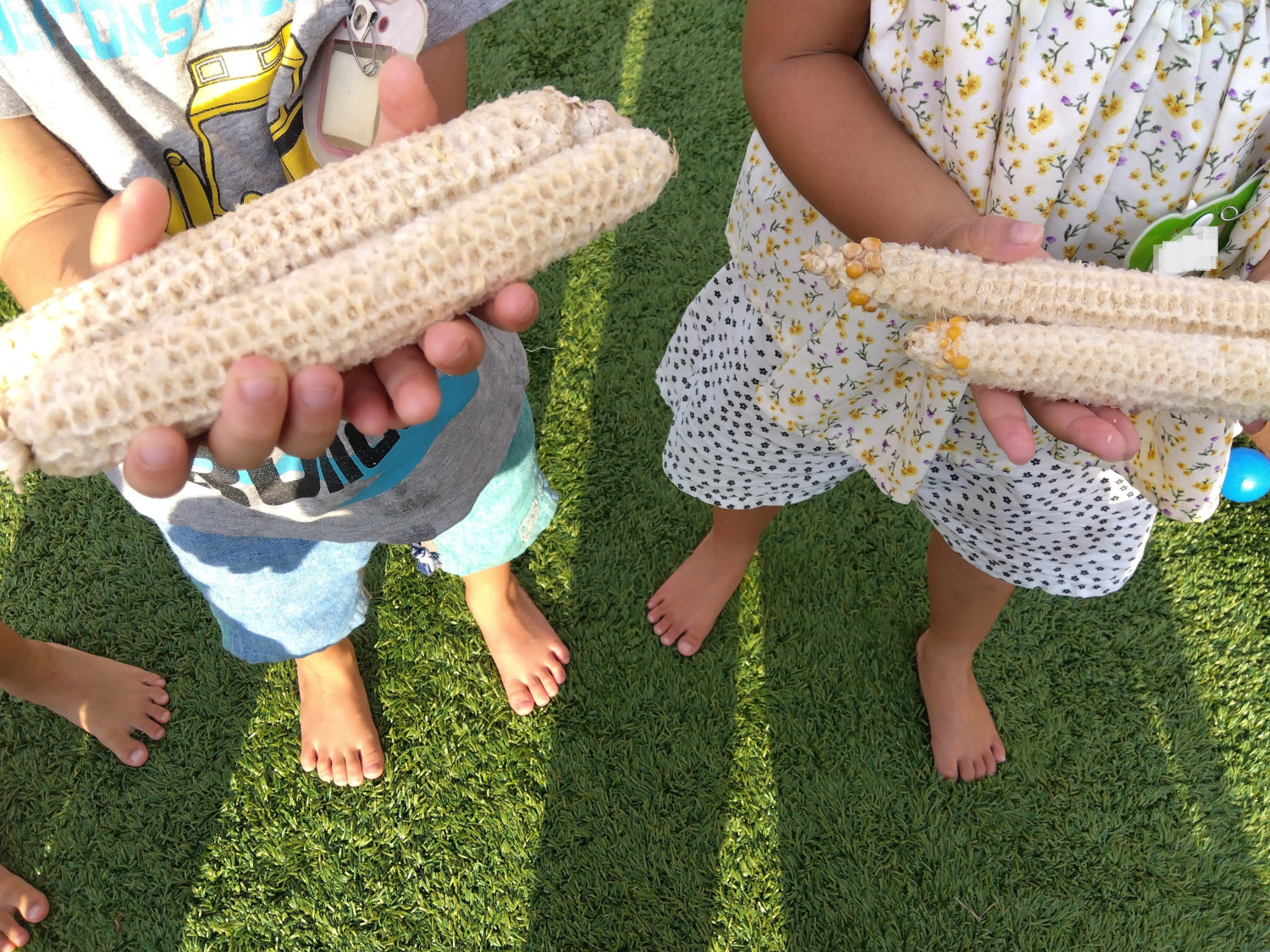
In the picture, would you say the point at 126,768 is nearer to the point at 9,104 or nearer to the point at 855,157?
the point at 9,104

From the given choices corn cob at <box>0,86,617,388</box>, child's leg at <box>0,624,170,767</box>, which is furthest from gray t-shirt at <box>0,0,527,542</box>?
child's leg at <box>0,624,170,767</box>

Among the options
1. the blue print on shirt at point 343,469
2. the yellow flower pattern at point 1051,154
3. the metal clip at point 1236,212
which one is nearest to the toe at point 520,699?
the blue print on shirt at point 343,469

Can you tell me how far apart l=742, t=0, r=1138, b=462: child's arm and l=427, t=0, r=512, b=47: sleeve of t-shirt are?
1.61ft

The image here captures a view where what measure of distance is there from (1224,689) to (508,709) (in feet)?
7.82

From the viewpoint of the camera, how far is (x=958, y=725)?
253 cm

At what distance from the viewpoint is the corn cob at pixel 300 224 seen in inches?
42.8

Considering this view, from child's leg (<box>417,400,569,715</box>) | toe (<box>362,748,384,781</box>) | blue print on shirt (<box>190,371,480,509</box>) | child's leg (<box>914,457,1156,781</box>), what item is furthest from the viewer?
toe (<box>362,748,384,781</box>)

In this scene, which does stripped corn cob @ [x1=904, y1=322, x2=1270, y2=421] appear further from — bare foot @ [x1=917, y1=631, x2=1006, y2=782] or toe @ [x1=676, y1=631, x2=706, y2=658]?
toe @ [x1=676, y1=631, x2=706, y2=658]

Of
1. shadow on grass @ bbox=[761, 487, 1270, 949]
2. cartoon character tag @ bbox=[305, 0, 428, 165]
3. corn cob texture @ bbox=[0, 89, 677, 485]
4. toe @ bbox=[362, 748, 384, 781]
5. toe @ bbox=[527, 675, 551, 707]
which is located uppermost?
cartoon character tag @ bbox=[305, 0, 428, 165]

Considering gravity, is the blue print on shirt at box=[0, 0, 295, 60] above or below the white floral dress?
above

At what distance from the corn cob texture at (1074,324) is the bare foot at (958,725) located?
1430mm

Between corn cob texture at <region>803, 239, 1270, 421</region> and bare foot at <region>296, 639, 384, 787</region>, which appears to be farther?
bare foot at <region>296, 639, 384, 787</region>

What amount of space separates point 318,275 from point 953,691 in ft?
7.41

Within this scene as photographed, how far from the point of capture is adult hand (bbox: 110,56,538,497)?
1.00 m
